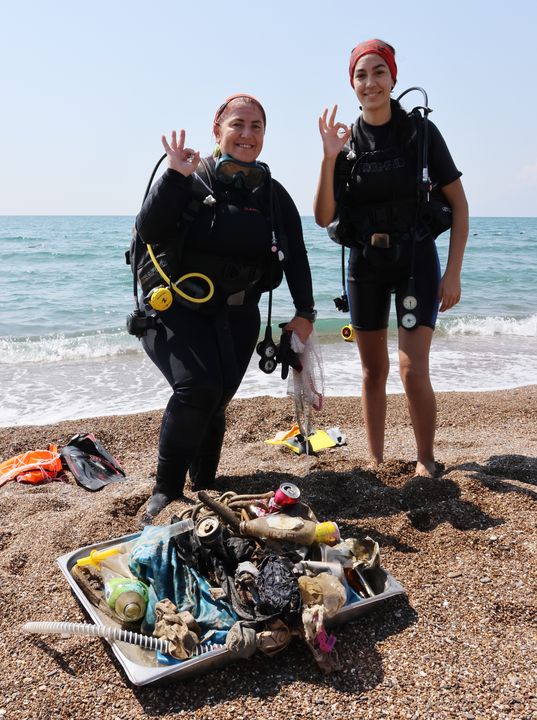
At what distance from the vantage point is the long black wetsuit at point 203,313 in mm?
3404

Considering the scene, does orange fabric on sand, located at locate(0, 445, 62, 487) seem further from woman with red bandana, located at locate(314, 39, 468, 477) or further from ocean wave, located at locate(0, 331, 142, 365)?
ocean wave, located at locate(0, 331, 142, 365)

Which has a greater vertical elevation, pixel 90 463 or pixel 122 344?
pixel 90 463

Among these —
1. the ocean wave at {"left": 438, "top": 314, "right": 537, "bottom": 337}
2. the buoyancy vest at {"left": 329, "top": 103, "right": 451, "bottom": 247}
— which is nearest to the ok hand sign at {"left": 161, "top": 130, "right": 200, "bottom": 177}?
the buoyancy vest at {"left": 329, "top": 103, "right": 451, "bottom": 247}

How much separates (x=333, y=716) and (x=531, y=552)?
1.30m

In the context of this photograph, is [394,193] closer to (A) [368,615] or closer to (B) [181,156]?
(B) [181,156]

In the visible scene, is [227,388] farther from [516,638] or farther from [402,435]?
[402,435]

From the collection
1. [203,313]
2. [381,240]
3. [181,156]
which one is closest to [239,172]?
[181,156]

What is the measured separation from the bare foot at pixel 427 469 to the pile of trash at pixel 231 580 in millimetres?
1231

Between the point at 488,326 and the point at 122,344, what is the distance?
6729 mm

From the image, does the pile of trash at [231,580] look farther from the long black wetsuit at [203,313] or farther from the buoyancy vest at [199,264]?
the buoyancy vest at [199,264]

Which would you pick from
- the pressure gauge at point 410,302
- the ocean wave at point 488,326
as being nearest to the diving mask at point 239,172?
the pressure gauge at point 410,302

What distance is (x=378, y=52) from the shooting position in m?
3.61

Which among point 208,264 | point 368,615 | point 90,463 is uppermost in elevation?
point 208,264

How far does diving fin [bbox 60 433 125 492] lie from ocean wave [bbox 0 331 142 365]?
511 cm
